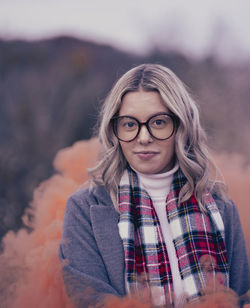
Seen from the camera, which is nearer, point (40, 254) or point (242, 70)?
point (40, 254)

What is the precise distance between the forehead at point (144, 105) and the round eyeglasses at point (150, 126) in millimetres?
23

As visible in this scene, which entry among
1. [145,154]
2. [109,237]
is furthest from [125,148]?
[109,237]

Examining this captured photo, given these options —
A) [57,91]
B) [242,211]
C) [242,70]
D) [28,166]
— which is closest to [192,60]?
[242,70]

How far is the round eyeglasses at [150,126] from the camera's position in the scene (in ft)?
4.88

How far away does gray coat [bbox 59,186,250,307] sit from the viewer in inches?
52.5

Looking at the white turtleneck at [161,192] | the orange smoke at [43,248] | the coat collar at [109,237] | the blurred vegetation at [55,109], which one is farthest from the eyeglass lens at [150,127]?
the blurred vegetation at [55,109]

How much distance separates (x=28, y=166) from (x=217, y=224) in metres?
4.94

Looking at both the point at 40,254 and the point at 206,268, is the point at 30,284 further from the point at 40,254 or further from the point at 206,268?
the point at 206,268

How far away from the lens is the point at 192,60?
868 centimetres

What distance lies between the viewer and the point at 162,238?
4.97 ft

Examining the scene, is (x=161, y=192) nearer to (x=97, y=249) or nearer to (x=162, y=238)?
(x=162, y=238)

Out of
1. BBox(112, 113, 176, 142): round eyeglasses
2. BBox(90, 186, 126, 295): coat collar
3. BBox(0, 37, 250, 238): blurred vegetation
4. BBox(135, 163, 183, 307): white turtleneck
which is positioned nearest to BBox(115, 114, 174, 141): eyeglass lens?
BBox(112, 113, 176, 142): round eyeglasses

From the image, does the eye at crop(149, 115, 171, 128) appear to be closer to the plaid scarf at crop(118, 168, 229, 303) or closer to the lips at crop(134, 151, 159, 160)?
the lips at crop(134, 151, 159, 160)

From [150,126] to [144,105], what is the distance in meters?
0.09
